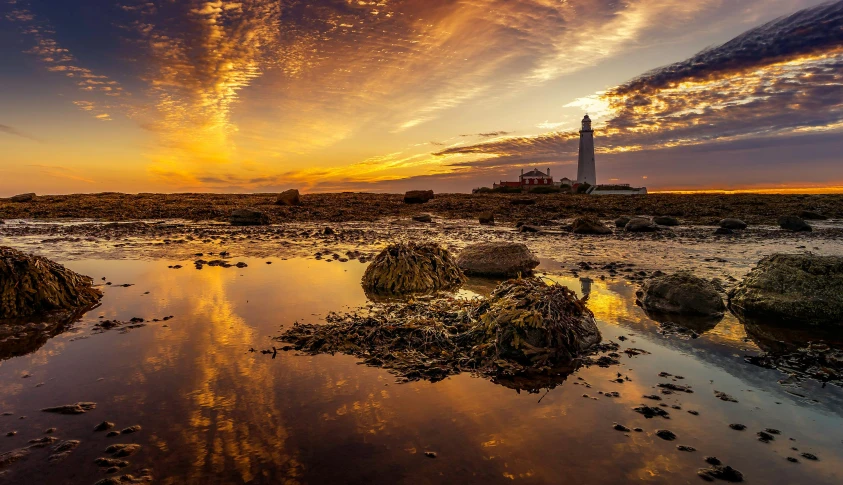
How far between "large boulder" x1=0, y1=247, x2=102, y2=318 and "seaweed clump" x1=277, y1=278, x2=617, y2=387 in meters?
4.34

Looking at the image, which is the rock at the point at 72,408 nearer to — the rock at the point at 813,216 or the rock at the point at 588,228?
the rock at the point at 588,228

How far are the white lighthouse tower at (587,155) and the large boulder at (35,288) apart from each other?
67923mm

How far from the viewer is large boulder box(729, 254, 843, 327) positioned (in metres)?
6.77

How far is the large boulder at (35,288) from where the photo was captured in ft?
23.5

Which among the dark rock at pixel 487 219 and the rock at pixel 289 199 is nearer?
the dark rock at pixel 487 219

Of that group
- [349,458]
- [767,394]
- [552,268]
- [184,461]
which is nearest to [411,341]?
[349,458]

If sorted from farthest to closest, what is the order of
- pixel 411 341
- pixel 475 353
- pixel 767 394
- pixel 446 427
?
pixel 411 341, pixel 475 353, pixel 767 394, pixel 446 427

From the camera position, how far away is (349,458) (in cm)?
328

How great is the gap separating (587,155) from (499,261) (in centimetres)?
6321

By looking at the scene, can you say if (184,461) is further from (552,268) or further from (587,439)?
(552,268)

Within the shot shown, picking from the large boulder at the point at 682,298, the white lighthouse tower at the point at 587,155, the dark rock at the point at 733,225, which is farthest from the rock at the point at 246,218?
the white lighthouse tower at the point at 587,155

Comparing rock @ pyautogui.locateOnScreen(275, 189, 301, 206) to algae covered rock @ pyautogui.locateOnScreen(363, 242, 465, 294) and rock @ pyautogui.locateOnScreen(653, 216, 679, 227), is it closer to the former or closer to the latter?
rock @ pyautogui.locateOnScreen(653, 216, 679, 227)

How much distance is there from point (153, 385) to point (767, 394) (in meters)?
6.09

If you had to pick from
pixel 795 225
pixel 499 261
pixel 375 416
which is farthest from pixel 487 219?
pixel 375 416
